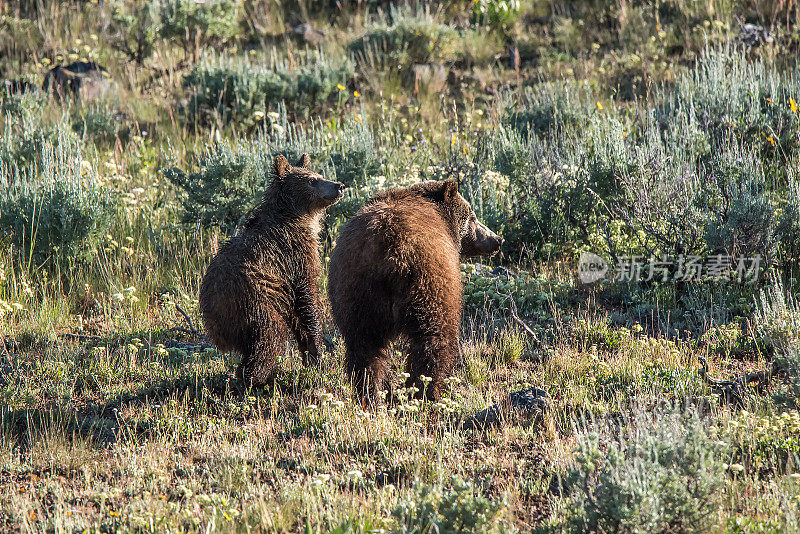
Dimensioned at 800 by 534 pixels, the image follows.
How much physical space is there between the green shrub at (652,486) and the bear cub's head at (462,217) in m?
2.40

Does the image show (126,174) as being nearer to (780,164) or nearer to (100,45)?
(100,45)

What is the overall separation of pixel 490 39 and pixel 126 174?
804 cm

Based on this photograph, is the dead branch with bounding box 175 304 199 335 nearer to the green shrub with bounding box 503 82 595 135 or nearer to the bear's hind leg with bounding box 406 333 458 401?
the bear's hind leg with bounding box 406 333 458 401

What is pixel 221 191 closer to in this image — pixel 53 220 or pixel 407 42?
pixel 53 220

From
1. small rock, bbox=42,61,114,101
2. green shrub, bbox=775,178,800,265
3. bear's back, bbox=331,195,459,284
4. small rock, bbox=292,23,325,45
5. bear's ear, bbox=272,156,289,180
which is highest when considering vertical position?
small rock, bbox=292,23,325,45

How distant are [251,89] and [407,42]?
3414 millimetres

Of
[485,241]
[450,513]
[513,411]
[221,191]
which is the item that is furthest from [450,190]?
[221,191]

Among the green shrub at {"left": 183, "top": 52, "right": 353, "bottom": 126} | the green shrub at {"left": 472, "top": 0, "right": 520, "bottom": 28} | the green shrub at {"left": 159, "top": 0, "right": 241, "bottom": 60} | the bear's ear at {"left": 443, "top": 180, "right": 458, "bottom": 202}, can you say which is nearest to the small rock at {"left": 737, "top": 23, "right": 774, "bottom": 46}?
the green shrub at {"left": 472, "top": 0, "right": 520, "bottom": 28}

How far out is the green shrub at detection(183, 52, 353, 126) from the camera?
12852 millimetres

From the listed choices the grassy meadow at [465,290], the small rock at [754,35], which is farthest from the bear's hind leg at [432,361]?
the small rock at [754,35]

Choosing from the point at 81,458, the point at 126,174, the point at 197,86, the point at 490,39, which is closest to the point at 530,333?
the point at 81,458

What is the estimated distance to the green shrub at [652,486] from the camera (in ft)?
12.5

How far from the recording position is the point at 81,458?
509 centimetres

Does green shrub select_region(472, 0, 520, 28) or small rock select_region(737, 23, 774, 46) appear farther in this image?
green shrub select_region(472, 0, 520, 28)
